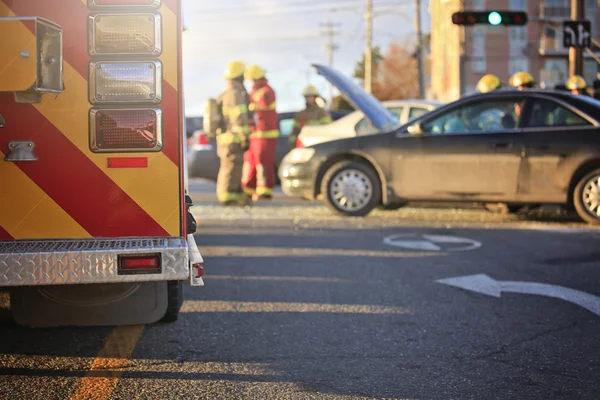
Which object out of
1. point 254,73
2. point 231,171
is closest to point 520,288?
point 231,171

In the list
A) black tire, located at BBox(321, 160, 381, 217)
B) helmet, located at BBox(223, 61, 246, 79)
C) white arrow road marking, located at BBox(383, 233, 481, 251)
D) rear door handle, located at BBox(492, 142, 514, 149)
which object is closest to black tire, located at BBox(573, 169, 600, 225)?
rear door handle, located at BBox(492, 142, 514, 149)

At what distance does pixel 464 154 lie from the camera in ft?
36.7

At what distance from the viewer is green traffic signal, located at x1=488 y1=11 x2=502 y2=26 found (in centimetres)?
2151

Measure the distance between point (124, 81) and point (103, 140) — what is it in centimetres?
31

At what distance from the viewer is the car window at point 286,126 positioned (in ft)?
55.6

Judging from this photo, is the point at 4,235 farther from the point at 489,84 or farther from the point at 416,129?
the point at 489,84

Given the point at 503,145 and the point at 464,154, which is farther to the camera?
the point at 464,154

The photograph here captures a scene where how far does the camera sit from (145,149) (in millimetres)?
4672

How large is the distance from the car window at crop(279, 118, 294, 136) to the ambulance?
480 inches

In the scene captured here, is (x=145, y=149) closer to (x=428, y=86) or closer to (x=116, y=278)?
(x=116, y=278)

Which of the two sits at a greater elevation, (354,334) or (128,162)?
(128,162)

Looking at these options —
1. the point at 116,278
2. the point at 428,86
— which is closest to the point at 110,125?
the point at 116,278

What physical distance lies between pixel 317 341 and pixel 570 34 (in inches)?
741

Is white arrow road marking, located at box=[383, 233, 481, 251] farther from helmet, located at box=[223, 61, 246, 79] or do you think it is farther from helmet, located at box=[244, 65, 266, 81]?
helmet, located at box=[244, 65, 266, 81]
